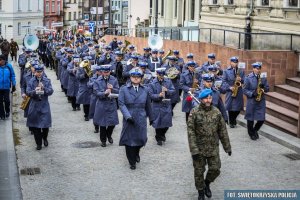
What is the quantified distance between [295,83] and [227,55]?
9.27 ft

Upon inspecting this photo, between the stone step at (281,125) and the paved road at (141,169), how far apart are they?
28.0 inches

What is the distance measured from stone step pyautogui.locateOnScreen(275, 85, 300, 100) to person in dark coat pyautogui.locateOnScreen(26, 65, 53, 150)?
6825mm

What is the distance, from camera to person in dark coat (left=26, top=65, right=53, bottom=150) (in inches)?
534

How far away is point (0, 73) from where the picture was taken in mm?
17000

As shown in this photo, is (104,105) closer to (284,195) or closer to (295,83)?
(284,195)

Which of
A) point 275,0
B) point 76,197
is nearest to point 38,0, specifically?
point 275,0

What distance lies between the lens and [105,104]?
13930mm

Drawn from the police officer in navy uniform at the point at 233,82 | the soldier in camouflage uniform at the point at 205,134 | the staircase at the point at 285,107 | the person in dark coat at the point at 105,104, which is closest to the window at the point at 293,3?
the staircase at the point at 285,107

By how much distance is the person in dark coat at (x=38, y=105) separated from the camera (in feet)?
44.5

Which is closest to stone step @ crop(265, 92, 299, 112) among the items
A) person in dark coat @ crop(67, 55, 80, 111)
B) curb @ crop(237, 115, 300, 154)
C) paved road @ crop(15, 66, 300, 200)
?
curb @ crop(237, 115, 300, 154)

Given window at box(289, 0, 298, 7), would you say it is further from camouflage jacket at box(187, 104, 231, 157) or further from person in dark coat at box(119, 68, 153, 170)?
camouflage jacket at box(187, 104, 231, 157)

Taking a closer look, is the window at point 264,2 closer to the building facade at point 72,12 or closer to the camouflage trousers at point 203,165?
the camouflage trousers at point 203,165

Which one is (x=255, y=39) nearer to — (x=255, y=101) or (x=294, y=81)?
(x=294, y=81)

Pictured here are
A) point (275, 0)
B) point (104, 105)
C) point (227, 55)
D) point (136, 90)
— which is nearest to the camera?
point (136, 90)
